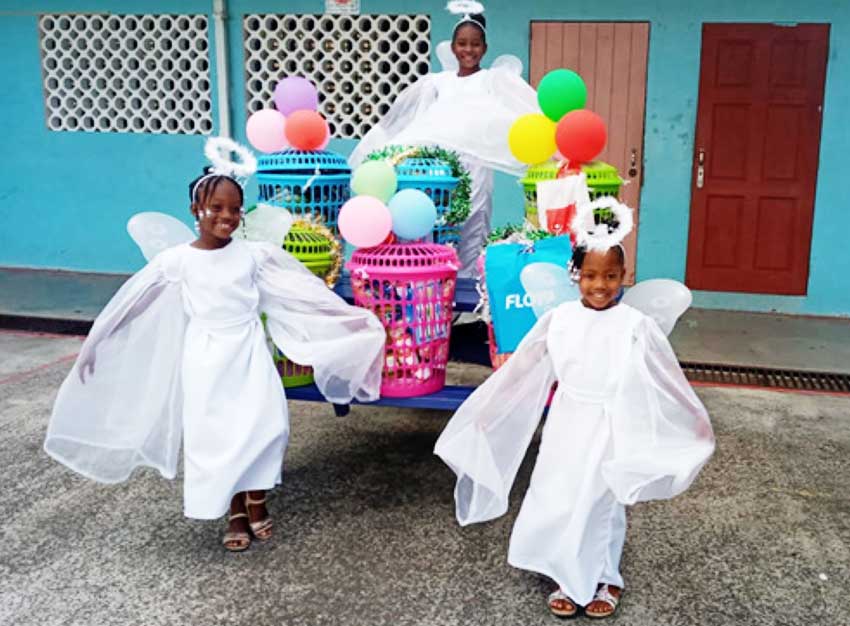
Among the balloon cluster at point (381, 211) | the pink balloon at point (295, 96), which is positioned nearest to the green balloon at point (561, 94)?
the balloon cluster at point (381, 211)

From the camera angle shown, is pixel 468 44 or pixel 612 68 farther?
pixel 612 68

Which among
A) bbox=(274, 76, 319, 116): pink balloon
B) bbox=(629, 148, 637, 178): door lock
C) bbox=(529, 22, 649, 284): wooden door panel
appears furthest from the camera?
bbox=(629, 148, 637, 178): door lock

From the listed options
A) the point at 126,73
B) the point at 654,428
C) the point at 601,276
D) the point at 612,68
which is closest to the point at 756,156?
the point at 612,68

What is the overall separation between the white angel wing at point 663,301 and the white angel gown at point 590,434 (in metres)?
0.20

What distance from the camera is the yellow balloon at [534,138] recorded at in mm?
3527

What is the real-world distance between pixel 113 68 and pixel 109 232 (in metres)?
1.50

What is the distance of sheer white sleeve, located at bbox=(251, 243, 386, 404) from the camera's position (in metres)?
3.27

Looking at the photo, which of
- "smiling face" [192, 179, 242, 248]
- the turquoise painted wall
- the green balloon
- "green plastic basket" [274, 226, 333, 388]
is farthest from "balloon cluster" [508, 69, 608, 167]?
the turquoise painted wall

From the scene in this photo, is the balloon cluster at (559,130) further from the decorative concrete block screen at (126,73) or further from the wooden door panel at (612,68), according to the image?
the decorative concrete block screen at (126,73)

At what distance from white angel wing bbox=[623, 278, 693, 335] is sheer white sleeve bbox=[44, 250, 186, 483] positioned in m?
1.65

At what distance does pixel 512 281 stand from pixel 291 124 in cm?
123

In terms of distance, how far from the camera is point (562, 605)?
2768mm

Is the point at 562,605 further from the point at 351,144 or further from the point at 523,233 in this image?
the point at 351,144

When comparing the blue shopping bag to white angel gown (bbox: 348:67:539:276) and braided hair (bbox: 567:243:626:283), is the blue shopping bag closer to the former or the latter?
braided hair (bbox: 567:243:626:283)
